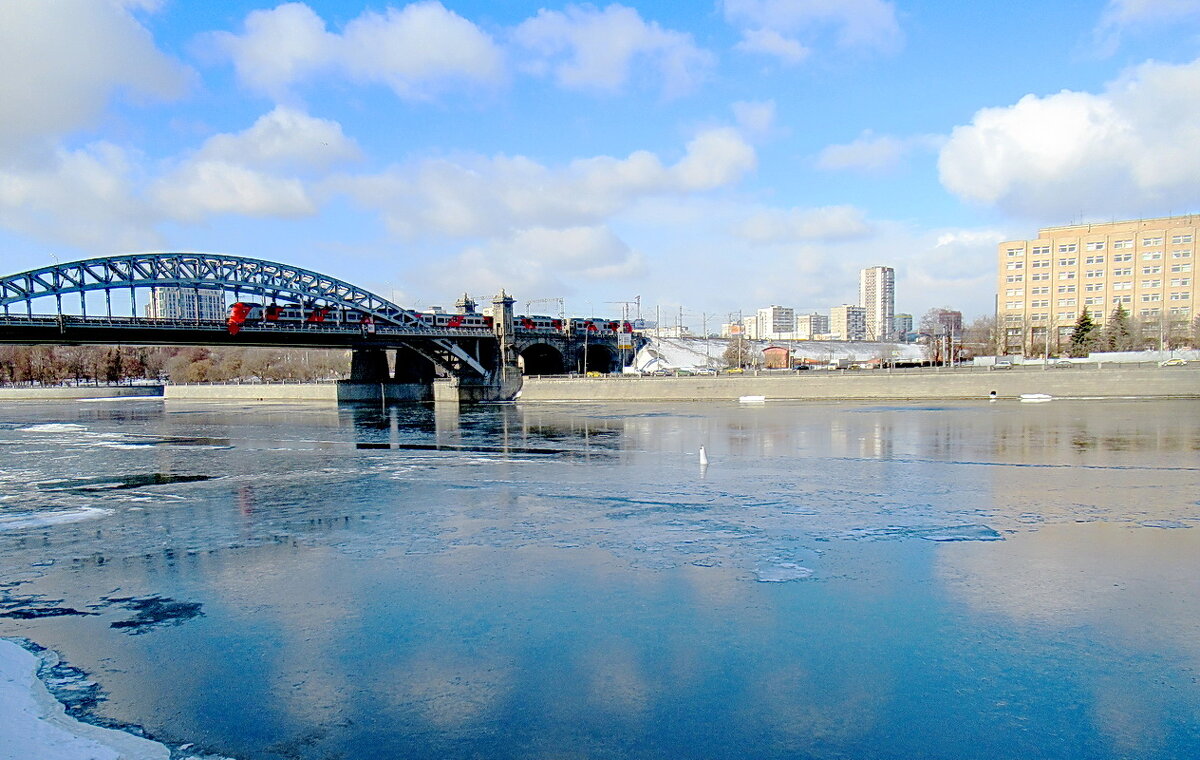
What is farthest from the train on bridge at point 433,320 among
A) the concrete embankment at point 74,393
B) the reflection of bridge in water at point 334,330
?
the concrete embankment at point 74,393

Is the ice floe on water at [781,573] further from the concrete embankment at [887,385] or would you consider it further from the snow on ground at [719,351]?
the snow on ground at [719,351]

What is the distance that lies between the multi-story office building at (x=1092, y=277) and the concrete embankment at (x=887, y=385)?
4291 centimetres

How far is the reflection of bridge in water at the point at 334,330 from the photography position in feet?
178

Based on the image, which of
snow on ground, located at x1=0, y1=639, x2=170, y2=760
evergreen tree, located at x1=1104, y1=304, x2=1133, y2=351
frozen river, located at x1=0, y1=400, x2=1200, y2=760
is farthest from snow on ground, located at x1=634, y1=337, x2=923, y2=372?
snow on ground, located at x1=0, y1=639, x2=170, y2=760

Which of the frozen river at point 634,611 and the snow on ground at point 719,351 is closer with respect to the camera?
the frozen river at point 634,611

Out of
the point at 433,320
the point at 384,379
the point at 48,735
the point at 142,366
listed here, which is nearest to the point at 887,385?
the point at 433,320

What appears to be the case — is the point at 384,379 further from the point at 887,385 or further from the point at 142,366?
the point at 142,366

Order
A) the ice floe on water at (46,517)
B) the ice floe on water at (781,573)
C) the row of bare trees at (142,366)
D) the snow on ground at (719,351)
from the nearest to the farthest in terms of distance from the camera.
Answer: the ice floe on water at (781,573)
the ice floe on water at (46,517)
the snow on ground at (719,351)
the row of bare trees at (142,366)

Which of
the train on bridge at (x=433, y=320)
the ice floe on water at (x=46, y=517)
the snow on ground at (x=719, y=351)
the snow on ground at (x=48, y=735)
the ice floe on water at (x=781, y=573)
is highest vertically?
the train on bridge at (x=433, y=320)

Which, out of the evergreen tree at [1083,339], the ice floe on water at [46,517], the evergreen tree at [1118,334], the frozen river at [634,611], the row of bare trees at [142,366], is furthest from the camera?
the row of bare trees at [142,366]

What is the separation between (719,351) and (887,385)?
58.5 meters

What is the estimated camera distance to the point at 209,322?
5744 cm

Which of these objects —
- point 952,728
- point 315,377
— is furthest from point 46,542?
point 315,377

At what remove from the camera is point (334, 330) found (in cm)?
6319
